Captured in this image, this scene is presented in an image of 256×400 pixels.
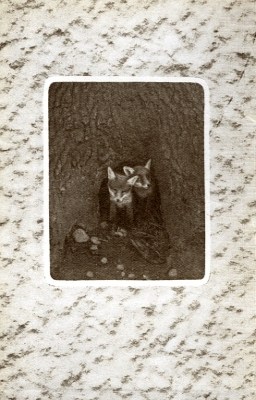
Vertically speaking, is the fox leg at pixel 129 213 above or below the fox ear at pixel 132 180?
below

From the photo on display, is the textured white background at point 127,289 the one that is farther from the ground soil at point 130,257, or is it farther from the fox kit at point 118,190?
the fox kit at point 118,190

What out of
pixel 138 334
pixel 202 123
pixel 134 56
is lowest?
pixel 138 334

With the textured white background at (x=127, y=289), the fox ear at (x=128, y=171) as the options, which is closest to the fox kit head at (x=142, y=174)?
the fox ear at (x=128, y=171)

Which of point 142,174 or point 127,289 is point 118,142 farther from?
point 127,289

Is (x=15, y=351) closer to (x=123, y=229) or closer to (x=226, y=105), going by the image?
(x=123, y=229)

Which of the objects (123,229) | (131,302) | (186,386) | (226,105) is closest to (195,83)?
(226,105)

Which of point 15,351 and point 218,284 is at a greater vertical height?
point 218,284
